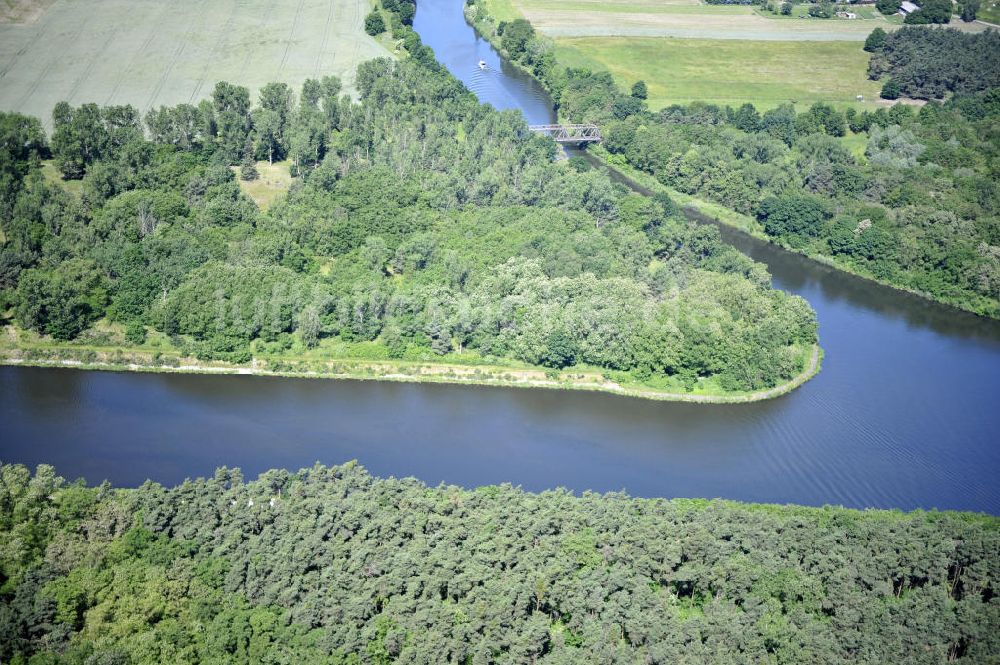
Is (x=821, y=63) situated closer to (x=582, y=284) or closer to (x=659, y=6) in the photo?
(x=659, y=6)

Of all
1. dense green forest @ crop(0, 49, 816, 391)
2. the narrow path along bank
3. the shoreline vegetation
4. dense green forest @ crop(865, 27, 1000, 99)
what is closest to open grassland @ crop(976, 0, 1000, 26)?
dense green forest @ crop(865, 27, 1000, 99)

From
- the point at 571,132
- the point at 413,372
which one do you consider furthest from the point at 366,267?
the point at 571,132

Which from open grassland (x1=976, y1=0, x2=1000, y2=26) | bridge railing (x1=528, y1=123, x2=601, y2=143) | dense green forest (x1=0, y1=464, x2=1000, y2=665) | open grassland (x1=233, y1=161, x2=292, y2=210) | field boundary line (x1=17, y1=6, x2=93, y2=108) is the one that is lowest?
dense green forest (x1=0, y1=464, x2=1000, y2=665)

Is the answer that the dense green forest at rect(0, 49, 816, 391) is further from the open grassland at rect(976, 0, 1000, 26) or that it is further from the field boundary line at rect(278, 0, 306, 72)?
the open grassland at rect(976, 0, 1000, 26)

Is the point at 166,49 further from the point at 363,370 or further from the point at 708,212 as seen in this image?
the point at 363,370

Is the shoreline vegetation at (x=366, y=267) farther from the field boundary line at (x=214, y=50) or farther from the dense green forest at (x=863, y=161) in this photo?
the dense green forest at (x=863, y=161)
